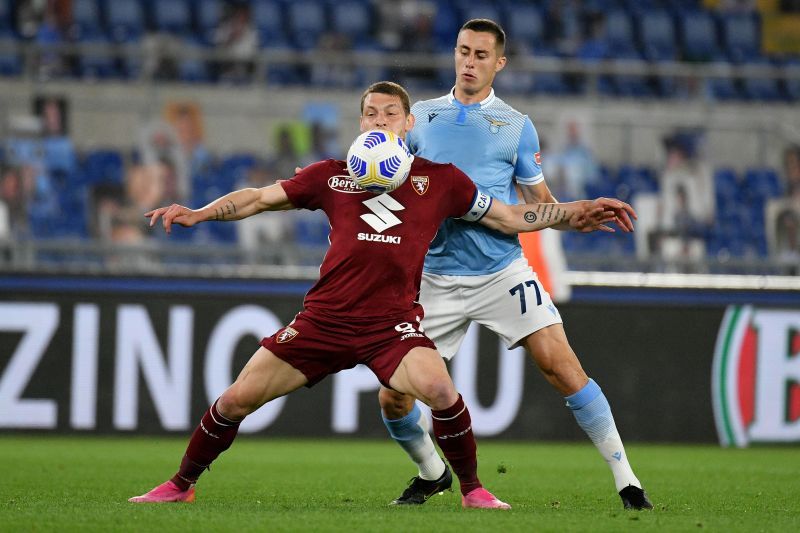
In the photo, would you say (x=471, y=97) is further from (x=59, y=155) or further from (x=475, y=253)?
(x=59, y=155)

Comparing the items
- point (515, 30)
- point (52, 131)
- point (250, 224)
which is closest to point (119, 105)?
point (52, 131)

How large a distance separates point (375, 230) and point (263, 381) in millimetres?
871

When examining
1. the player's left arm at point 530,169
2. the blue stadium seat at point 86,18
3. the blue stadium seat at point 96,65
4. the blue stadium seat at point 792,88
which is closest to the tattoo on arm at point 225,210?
the player's left arm at point 530,169

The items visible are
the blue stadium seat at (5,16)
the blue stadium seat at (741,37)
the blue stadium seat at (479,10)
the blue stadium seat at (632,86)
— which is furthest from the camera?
the blue stadium seat at (741,37)

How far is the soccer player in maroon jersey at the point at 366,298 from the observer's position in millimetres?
5816

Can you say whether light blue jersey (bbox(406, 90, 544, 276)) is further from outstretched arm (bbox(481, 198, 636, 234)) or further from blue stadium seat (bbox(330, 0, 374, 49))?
blue stadium seat (bbox(330, 0, 374, 49))

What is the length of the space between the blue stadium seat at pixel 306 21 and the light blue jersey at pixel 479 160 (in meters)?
11.8

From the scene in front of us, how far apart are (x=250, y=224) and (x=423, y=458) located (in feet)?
23.8

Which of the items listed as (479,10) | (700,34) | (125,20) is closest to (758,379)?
(479,10)

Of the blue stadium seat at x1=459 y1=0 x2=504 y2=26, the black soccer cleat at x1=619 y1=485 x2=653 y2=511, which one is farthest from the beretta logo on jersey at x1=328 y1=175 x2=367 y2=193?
the blue stadium seat at x1=459 y1=0 x2=504 y2=26

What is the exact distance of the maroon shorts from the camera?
5.82 m

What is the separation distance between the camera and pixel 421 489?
656 centimetres

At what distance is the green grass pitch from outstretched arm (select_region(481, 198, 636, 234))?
1383 mm

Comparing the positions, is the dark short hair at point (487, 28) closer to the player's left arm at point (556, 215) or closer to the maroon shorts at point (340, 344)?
the player's left arm at point (556, 215)
